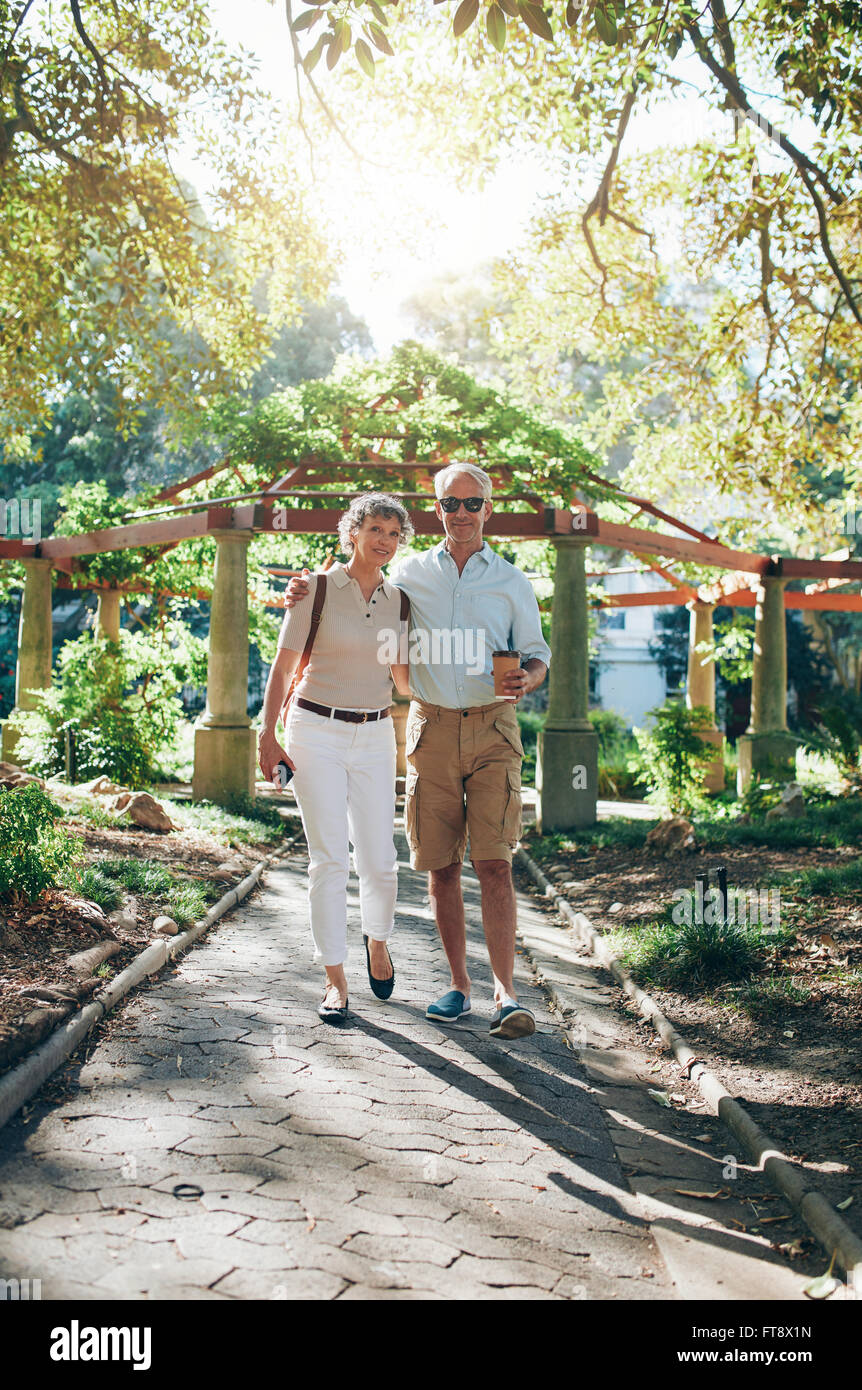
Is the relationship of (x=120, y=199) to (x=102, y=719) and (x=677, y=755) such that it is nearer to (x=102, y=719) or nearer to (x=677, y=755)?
(x=102, y=719)

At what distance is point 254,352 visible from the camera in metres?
13.4

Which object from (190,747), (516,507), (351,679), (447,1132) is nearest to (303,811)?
(351,679)

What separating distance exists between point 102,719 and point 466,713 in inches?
376

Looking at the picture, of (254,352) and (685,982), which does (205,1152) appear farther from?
(254,352)

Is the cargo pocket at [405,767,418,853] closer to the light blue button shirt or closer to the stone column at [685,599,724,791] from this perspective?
the light blue button shirt

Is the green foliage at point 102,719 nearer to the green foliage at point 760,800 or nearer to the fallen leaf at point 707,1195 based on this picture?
the green foliage at point 760,800

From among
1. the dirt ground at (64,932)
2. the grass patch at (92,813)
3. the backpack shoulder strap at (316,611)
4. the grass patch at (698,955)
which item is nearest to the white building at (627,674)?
the grass patch at (92,813)

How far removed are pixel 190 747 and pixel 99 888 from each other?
40.0 ft

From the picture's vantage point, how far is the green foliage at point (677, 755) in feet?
43.0

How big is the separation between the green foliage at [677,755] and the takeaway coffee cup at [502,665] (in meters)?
8.85

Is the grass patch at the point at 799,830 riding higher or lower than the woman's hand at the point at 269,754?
lower

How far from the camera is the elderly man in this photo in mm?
4707

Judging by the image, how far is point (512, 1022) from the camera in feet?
14.7

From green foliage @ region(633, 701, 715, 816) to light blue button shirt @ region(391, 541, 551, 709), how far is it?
8485mm
